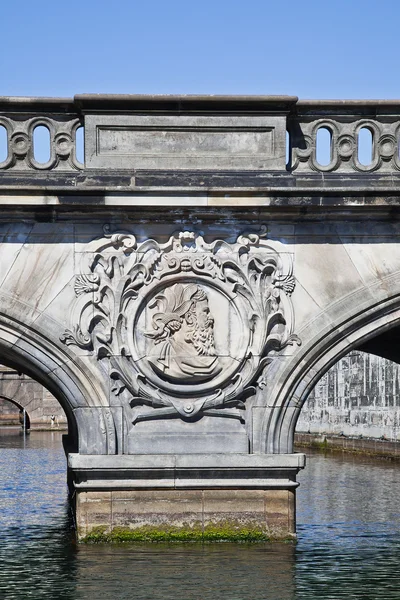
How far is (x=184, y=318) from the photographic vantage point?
12102mm

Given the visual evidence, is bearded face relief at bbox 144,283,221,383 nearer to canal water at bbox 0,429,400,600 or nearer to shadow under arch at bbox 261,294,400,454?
shadow under arch at bbox 261,294,400,454

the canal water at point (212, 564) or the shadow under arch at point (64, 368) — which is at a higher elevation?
the shadow under arch at point (64, 368)

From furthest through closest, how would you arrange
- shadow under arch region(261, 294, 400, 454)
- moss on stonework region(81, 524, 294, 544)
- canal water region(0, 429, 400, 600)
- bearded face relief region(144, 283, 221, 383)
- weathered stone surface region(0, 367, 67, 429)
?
1. weathered stone surface region(0, 367, 67, 429)
2. shadow under arch region(261, 294, 400, 454)
3. bearded face relief region(144, 283, 221, 383)
4. moss on stonework region(81, 524, 294, 544)
5. canal water region(0, 429, 400, 600)

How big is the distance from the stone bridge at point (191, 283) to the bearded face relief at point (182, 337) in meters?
0.02

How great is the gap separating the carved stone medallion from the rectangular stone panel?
2.14ft

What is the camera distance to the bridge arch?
12203 millimetres

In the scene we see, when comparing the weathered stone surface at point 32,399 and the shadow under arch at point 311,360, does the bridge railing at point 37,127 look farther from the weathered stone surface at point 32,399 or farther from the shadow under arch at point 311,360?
the weathered stone surface at point 32,399

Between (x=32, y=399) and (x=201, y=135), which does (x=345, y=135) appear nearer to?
(x=201, y=135)

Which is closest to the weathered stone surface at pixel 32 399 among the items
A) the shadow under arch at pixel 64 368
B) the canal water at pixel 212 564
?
the canal water at pixel 212 564

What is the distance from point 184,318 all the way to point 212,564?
2.27 meters

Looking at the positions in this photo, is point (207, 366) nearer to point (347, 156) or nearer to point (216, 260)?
point (216, 260)

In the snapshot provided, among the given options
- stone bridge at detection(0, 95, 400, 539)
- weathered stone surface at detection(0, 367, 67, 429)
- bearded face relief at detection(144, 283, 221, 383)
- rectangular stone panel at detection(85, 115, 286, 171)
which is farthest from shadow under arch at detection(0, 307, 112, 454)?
weathered stone surface at detection(0, 367, 67, 429)

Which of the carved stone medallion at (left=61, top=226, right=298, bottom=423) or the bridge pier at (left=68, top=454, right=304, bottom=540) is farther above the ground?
the carved stone medallion at (left=61, top=226, right=298, bottom=423)

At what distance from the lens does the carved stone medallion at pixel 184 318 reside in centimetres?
1205
